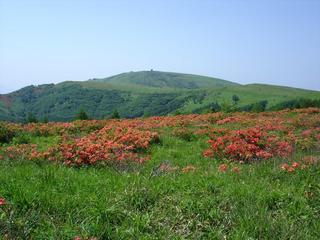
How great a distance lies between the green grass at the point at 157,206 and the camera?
6.50m

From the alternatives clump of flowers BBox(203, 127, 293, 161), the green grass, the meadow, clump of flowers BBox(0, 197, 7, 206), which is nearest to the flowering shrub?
clump of flowers BBox(203, 127, 293, 161)

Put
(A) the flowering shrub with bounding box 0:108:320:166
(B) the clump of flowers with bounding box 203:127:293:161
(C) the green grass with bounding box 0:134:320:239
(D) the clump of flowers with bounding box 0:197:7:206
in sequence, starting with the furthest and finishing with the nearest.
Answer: (B) the clump of flowers with bounding box 203:127:293:161
(A) the flowering shrub with bounding box 0:108:320:166
(D) the clump of flowers with bounding box 0:197:7:206
(C) the green grass with bounding box 0:134:320:239

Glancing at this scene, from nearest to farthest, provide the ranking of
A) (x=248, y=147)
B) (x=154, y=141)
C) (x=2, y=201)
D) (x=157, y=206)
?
1. (x=2, y=201)
2. (x=157, y=206)
3. (x=248, y=147)
4. (x=154, y=141)

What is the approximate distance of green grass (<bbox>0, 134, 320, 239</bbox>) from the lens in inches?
256

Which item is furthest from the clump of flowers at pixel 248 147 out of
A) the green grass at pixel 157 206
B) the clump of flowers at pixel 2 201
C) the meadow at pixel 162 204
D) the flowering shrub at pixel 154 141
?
the clump of flowers at pixel 2 201

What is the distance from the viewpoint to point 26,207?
721 cm

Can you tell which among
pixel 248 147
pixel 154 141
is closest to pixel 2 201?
pixel 248 147

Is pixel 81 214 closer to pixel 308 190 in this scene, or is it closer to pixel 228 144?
pixel 308 190

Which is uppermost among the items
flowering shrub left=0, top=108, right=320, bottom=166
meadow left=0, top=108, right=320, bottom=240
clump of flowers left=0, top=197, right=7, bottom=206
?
clump of flowers left=0, top=197, right=7, bottom=206

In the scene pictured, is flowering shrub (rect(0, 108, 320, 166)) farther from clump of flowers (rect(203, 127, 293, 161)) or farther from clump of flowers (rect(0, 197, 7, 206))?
clump of flowers (rect(0, 197, 7, 206))

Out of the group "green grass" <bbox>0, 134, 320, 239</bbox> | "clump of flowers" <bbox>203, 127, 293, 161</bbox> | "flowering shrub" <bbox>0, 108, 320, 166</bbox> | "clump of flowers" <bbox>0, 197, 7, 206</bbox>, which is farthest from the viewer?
"clump of flowers" <bbox>203, 127, 293, 161</bbox>

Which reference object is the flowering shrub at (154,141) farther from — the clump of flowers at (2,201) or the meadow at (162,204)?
the clump of flowers at (2,201)

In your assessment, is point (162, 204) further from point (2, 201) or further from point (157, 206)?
point (2, 201)

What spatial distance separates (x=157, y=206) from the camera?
7.78 meters
